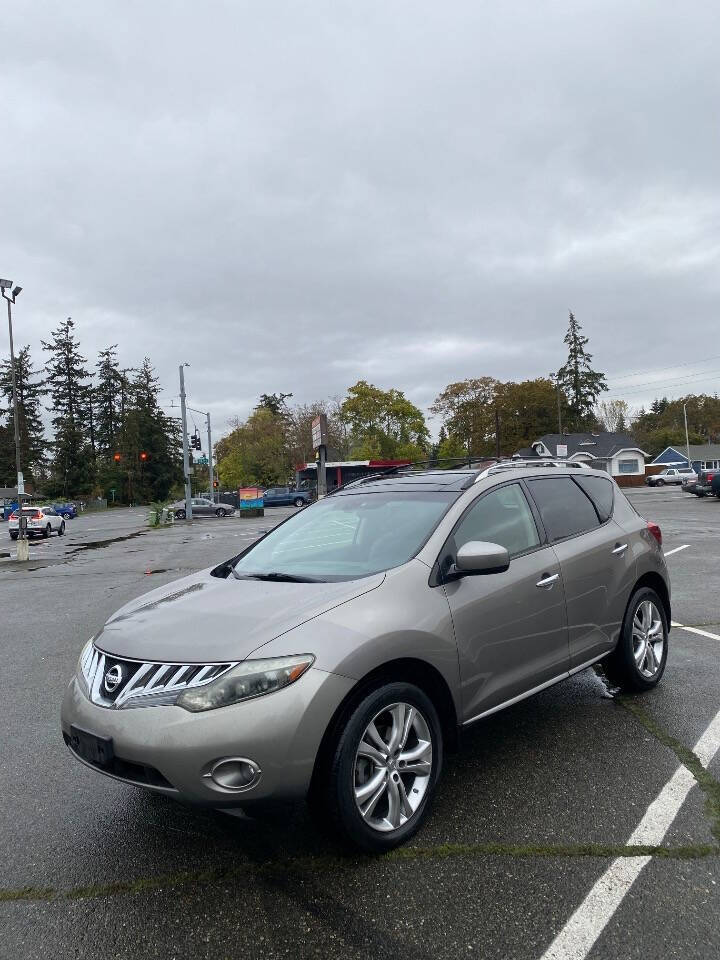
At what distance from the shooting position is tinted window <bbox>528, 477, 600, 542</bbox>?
14.1ft

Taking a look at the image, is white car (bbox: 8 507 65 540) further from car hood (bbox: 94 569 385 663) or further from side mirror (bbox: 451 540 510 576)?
side mirror (bbox: 451 540 510 576)

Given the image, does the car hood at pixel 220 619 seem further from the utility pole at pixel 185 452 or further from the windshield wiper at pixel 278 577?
the utility pole at pixel 185 452

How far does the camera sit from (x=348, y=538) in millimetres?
4047

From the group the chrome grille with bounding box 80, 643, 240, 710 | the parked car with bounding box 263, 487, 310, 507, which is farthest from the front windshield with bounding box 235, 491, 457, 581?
the parked car with bounding box 263, 487, 310, 507

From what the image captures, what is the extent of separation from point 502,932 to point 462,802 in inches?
36.9

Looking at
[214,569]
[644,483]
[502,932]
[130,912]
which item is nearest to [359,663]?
[502,932]

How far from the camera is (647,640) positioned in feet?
15.8

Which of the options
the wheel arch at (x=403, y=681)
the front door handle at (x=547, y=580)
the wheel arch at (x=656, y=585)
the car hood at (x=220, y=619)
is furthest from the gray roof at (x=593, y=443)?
the car hood at (x=220, y=619)

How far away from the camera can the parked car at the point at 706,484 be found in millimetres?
33188

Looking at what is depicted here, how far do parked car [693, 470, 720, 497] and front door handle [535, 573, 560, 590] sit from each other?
108 feet

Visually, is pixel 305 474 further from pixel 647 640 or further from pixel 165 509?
pixel 647 640

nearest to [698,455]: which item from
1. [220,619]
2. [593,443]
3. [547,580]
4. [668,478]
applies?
[593,443]

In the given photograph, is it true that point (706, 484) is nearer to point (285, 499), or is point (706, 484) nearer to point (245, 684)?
point (285, 499)

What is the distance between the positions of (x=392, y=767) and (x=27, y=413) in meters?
99.0
